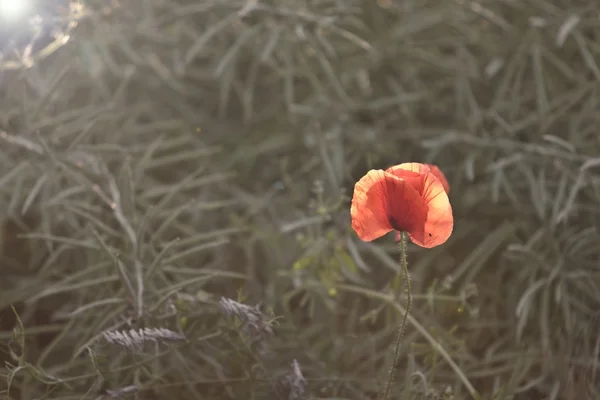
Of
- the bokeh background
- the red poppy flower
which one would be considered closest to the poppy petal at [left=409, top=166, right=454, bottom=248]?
the red poppy flower

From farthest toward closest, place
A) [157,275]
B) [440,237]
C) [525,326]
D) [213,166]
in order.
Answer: [213,166], [525,326], [157,275], [440,237]

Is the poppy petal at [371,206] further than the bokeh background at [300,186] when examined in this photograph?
No

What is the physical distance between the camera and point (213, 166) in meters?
1.30

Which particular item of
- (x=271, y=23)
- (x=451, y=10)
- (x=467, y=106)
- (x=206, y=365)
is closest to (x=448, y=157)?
(x=467, y=106)

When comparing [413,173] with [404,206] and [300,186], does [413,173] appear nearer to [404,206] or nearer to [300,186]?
[404,206]

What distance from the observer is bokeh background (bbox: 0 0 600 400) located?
0.92 meters

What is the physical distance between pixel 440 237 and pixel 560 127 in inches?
25.7

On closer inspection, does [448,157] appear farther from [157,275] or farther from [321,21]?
[157,275]

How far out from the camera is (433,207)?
65 cm

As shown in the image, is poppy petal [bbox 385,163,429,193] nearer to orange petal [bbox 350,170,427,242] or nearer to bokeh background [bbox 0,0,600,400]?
orange petal [bbox 350,170,427,242]

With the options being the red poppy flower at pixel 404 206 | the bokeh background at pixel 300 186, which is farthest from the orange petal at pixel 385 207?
the bokeh background at pixel 300 186

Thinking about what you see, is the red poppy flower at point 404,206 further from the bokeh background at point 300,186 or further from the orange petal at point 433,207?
the bokeh background at point 300,186

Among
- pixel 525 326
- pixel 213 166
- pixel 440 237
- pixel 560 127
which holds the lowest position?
pixel 525 326

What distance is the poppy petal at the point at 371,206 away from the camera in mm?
649
